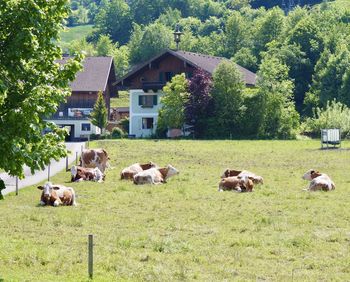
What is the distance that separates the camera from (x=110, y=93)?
9062cm

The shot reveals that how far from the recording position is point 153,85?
77000 millimetres

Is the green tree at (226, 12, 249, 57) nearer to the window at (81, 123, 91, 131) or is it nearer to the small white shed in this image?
the window at (81, 123, 91, 131)

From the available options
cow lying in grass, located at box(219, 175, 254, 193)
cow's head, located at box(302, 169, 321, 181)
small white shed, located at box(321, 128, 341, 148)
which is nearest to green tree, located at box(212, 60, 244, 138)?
small white shed, located at box(321, 128, 341, 148)

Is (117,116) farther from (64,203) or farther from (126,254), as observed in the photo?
(126,254)

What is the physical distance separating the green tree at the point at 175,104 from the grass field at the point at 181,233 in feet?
129

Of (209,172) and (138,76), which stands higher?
(138,76)

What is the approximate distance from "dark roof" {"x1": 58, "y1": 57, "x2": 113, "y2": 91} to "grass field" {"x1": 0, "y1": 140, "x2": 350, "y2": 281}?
175ft

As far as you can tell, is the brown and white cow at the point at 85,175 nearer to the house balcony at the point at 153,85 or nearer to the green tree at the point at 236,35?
the house balcony at the point at 153,85

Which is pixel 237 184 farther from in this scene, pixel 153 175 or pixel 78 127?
pixel 78 127

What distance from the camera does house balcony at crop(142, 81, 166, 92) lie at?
252 feet

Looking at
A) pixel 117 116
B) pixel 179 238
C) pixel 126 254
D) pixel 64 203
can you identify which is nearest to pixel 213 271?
pixel 126 254

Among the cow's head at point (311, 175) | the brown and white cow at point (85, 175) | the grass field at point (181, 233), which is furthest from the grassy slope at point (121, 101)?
the grass field at point (181, 233)

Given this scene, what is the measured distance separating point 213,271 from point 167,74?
65.0 metres

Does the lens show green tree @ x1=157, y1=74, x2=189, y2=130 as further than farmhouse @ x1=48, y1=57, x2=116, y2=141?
No
